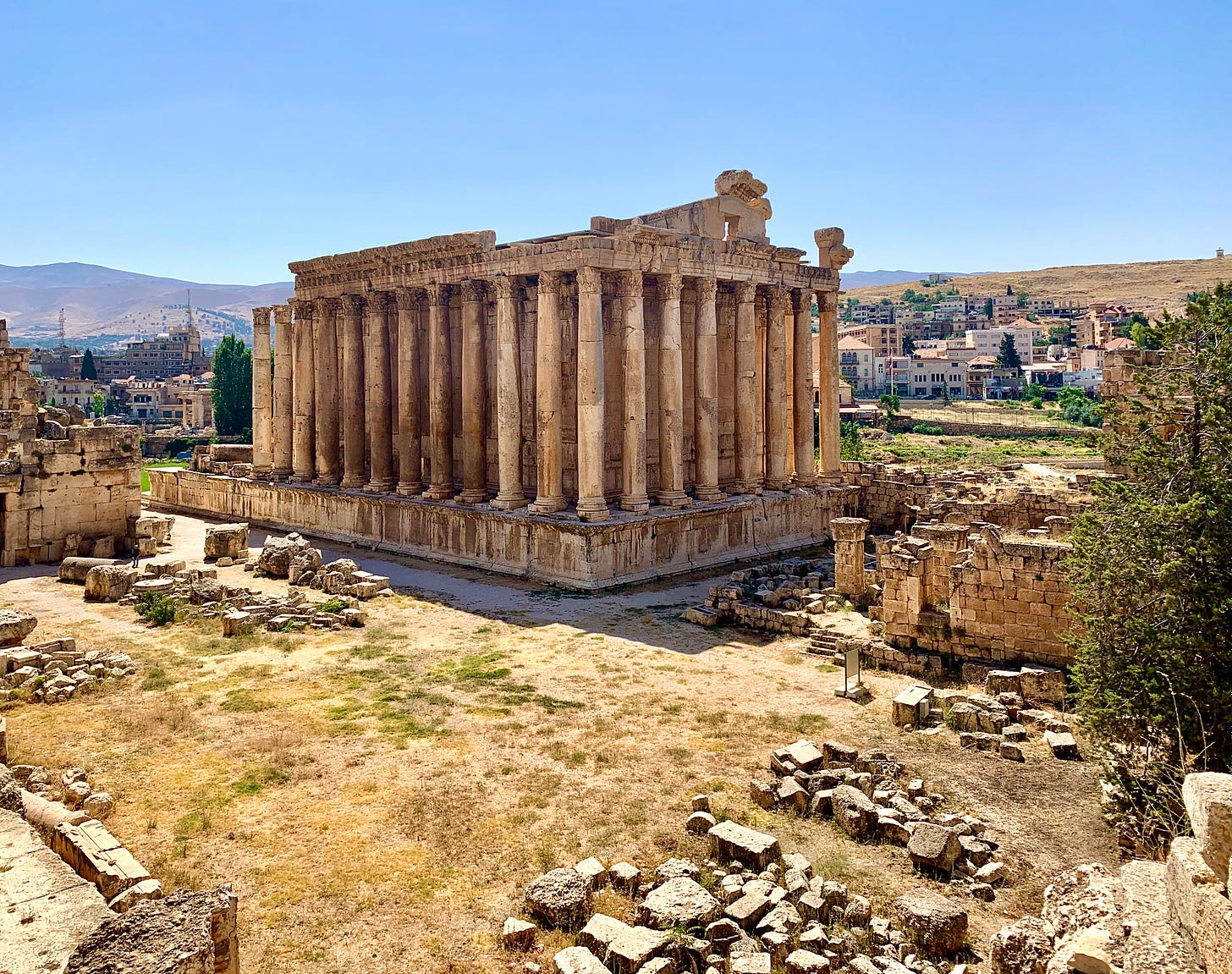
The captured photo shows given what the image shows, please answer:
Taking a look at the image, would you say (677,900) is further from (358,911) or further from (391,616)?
(391,616)

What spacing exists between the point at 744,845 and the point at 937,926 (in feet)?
6.37

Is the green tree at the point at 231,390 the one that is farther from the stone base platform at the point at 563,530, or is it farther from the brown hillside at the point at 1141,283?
the brown hillside at the point at 1141,283

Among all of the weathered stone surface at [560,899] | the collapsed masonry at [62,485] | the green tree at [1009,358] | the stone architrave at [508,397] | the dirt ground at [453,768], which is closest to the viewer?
the weathered stone surface at [560,899]

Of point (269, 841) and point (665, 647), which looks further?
point (665, 647)

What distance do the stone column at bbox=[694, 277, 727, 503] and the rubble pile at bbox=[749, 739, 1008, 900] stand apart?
44.7 ft

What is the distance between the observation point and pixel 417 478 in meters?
27.3

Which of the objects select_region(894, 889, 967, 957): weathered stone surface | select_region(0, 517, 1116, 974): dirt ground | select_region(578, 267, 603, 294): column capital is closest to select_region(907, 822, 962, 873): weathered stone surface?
select_region(0, 517, 1116, 974): dirt ground

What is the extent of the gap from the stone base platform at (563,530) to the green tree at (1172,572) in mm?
12388

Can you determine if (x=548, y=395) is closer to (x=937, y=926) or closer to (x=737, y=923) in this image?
(x=737, y=923)

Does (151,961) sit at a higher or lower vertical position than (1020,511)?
lower

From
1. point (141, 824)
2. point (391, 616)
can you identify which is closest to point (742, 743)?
point (141, 824)

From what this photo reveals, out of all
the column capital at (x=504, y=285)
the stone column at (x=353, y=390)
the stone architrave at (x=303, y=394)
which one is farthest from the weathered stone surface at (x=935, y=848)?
the stone architrave at (x=303, y=394)

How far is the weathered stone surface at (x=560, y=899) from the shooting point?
24.4ft

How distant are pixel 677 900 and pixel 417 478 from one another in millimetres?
21296
